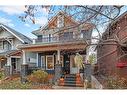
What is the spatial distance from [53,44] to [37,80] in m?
0.58

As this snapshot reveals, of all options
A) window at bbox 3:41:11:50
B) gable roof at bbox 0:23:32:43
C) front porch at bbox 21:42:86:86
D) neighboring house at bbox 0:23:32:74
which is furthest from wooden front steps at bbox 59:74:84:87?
window at bbox 3:41:11:50

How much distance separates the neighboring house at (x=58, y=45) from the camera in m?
5.94

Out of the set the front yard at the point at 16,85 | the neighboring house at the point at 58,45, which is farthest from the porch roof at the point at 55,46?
the front yard at the point at 16,85

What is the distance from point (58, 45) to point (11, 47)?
78 centimetres

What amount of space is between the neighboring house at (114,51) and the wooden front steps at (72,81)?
1.05 ft

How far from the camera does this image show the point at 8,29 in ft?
20.5

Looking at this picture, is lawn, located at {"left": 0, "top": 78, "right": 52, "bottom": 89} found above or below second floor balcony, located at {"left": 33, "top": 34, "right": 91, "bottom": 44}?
below

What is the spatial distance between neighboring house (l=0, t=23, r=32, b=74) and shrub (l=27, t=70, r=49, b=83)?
219 mm

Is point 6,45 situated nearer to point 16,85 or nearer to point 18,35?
point 18,35

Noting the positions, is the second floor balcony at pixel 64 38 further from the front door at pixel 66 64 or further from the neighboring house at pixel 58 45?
the front door at pixel 66 64

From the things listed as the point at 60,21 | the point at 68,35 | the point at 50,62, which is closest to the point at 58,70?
the point at 50,62

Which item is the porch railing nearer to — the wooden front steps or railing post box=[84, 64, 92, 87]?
railing post box=[84, 64, 92, 87]

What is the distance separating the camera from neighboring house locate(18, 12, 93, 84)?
234 inches
